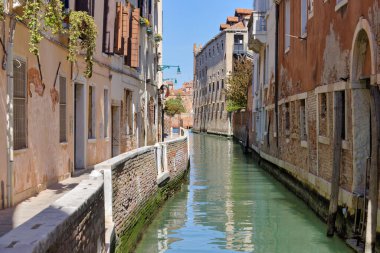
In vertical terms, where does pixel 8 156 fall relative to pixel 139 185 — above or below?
above

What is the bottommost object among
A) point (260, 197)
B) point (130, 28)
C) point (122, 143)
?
point (260, 197)

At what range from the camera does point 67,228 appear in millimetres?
4188

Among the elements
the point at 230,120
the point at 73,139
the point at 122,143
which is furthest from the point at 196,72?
the point at 73,139

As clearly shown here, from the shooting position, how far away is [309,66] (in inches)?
563

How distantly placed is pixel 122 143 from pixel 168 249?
9409mm

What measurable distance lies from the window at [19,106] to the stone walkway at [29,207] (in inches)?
33.5

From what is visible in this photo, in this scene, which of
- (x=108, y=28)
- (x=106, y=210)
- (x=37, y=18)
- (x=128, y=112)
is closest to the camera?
(x=106, y=210)

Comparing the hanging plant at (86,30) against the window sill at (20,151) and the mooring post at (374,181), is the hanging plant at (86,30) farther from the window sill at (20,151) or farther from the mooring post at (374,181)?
the mooring post at (374,181)

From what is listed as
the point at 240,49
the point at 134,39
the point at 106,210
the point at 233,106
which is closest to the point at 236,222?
the point at 106,210

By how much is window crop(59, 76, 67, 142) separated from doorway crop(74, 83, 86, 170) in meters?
1.46

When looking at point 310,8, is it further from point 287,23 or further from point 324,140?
point 287,23

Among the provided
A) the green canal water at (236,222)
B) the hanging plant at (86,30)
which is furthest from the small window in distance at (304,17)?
the hanging plant at (86,30)

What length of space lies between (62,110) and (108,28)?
4.03 metres

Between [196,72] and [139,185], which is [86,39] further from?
[196,72]
